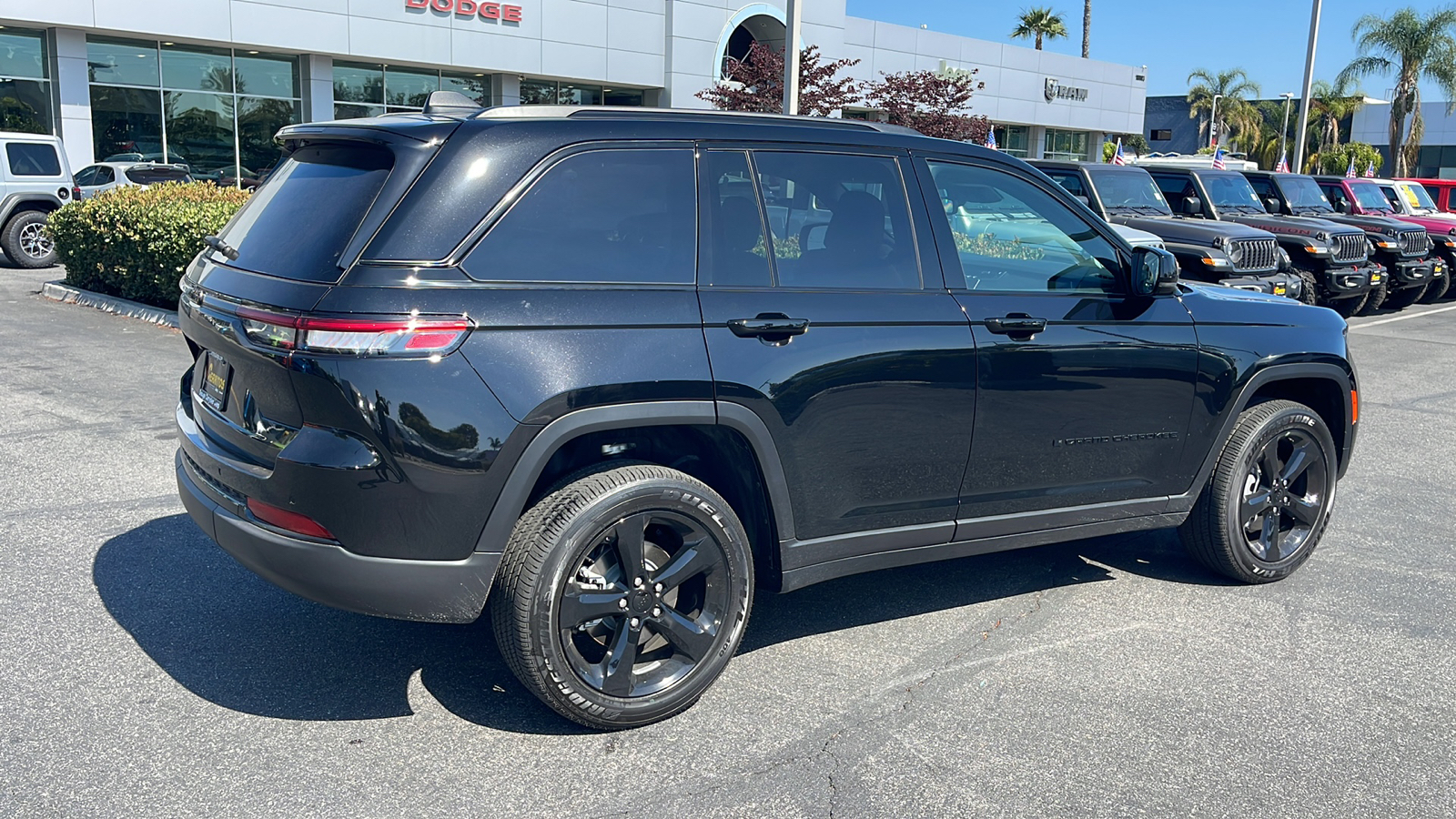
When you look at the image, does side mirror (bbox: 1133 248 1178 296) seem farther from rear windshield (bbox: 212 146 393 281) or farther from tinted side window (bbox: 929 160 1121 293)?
rear windshield (bbox: 212 146 393 281)

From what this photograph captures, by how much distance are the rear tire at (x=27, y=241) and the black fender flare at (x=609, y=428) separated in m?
16.4

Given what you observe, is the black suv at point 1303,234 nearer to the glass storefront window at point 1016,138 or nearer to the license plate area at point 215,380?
the license plate area at point 215,380

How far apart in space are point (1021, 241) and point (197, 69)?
2499 centimetres

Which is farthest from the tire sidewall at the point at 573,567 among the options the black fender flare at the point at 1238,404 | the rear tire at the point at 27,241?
the rear tire at the point at 27,241

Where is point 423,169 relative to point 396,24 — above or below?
below

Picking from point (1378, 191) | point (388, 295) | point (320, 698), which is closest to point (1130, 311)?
point (388, 295)

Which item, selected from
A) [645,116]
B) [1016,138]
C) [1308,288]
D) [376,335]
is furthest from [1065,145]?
[376,335]

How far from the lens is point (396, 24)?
26672 millimetres

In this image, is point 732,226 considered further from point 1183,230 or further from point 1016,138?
point 1016,138

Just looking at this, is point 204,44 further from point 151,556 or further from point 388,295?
point 388,295

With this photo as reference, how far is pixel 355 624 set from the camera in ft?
14.4

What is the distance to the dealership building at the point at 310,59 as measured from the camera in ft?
77.0

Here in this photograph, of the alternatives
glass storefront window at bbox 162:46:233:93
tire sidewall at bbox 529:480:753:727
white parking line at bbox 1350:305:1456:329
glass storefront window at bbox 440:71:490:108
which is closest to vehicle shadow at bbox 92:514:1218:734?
tire sidewall at bbox 529:480:753:727

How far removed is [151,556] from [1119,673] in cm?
395
